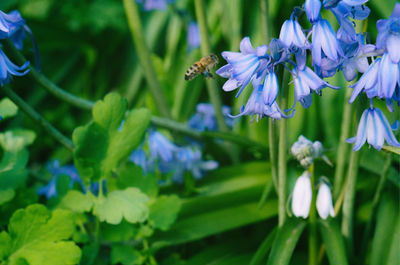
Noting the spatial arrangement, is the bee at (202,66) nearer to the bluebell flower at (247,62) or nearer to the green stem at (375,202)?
the bluebell flower at (247,62)

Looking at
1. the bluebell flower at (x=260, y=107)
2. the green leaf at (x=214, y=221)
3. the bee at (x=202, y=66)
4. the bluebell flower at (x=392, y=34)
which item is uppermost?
the bluebell flower at (x=392, y=34)

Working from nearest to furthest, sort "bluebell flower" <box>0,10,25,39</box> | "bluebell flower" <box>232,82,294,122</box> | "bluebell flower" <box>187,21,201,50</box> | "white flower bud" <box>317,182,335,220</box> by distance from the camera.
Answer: "bluebell flower" <box>232,82,294,122</box> < "bluebell flower" <box>0,10,25,39</box> < "white flower bud" <box>317,182,335,220</box> < "bluebell flower" <box>187,21,201,50</box>

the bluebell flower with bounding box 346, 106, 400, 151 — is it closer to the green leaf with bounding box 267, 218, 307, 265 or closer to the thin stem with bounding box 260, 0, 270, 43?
the green leaf with bounding box 267, 218, 307, 265

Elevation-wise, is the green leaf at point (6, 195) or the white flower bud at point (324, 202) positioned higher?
the green leaf at point (6, 195)

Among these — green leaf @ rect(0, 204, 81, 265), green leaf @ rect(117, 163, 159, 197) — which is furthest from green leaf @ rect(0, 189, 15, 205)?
green leaf @ rect(117, 163, 159, 197)

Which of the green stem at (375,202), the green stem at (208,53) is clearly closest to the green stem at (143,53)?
the green stem at (208,53)

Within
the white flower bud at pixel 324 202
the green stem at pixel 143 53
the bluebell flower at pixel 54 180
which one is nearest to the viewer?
the white flower bud at pixel 324 202

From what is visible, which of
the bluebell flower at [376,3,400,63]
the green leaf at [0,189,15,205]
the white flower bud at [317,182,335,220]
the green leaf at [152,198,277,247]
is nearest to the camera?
the bluebell flower at [376,3,400,63]
